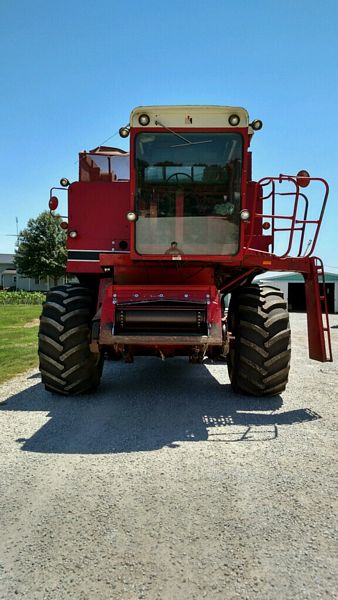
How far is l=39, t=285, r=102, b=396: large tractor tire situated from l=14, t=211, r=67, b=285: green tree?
41.8 meters

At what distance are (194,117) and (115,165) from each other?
3.45 m

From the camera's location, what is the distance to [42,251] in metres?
48.5

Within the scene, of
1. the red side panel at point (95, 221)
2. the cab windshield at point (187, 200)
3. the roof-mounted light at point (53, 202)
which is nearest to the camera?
the cab windshield at point (187, 200)

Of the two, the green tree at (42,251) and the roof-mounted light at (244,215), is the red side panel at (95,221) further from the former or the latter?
the green tree at (42,251)

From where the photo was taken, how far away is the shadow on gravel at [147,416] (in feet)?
15.7

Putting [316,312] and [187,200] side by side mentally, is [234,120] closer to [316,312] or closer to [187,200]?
[187,200]

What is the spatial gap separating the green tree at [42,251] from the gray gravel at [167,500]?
43.0 meters

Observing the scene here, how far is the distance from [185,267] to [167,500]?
12.6 feet

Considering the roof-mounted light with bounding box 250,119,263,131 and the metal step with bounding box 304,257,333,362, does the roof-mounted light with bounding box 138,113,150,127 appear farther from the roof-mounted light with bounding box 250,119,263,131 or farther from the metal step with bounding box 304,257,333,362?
the metal step with bounding box 304,257,333,362

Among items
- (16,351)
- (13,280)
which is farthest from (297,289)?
(13,280)

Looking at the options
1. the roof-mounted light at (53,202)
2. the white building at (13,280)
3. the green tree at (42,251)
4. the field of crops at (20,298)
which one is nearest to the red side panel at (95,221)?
the roof-mounted light at (53,202)

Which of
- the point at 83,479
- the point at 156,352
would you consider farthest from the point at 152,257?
the point at 83,479

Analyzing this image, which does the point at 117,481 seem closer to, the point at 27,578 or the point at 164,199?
the point at 27,578

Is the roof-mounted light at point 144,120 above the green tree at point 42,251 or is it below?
above
